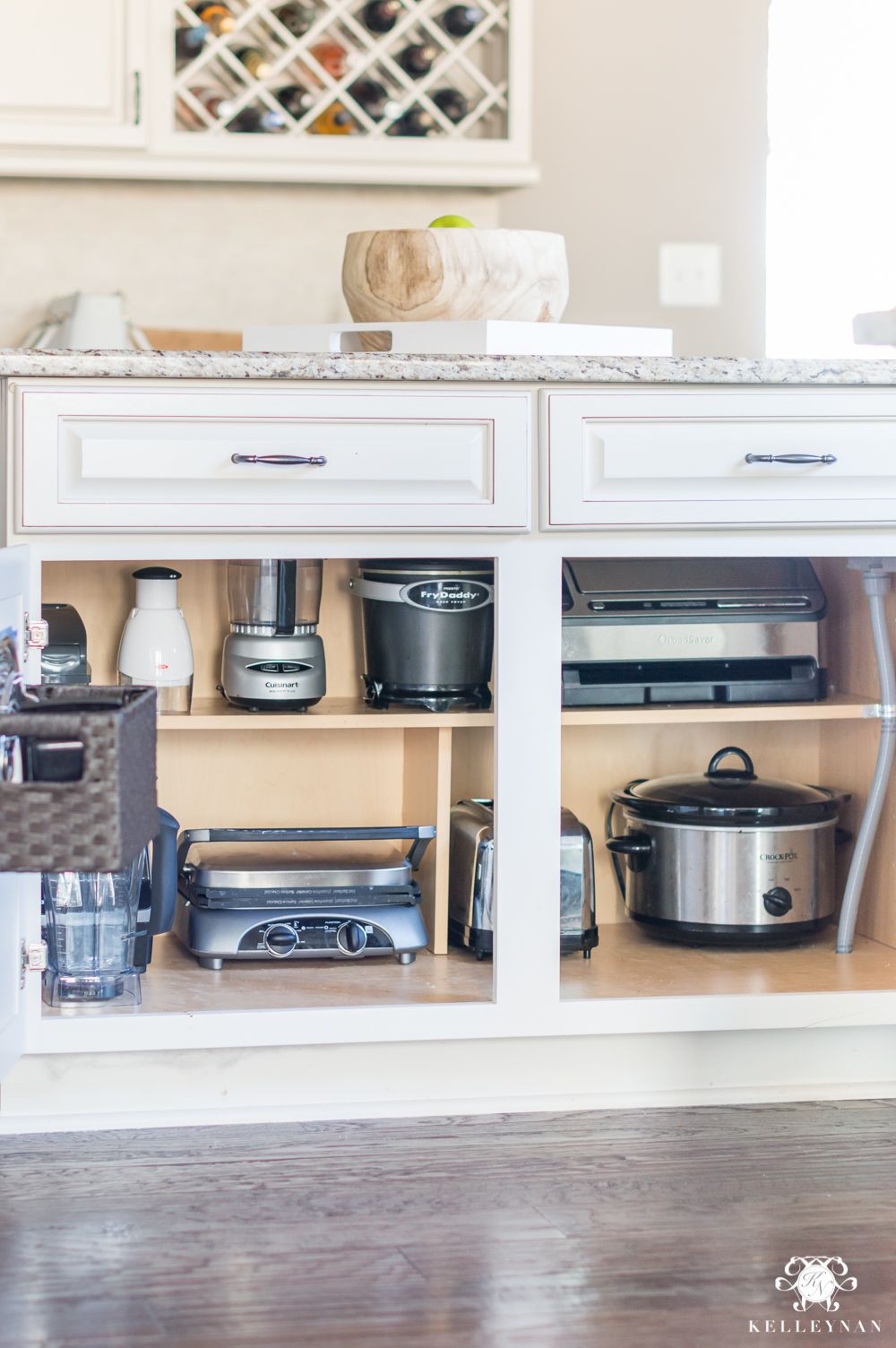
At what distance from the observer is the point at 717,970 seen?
5.88 feet

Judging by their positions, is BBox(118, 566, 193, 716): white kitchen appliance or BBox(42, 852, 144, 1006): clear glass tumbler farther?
BBox(118, 566, 193, 716): white kitchen appliance

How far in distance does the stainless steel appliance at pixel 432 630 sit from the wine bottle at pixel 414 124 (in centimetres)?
113

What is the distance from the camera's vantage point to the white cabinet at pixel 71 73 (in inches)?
96.2

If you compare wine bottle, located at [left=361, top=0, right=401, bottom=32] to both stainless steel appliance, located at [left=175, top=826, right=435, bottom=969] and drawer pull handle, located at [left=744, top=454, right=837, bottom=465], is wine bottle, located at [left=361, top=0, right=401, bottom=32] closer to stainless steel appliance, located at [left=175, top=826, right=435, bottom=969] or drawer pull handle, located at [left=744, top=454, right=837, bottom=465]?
drawer pull handle, located at [left=744, top=454, right=837, bottom=465]

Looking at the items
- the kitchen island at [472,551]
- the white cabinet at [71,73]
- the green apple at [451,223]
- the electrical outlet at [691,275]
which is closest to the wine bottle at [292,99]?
the white cabinet at [71,73]

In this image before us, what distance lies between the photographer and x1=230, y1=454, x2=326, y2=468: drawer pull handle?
1538 millimetres

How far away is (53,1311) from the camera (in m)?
1.22

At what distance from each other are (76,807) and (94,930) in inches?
23.5

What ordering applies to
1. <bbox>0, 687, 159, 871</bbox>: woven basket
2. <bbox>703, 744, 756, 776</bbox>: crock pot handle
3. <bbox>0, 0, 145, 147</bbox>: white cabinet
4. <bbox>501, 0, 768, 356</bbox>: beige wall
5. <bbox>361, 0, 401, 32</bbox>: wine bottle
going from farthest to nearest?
<bbox>501, 0, 768, 356</bbox>: beige wall < <bbox>361, 0, 401, 32</bbox>: wine bottle < <bbox>0, 0, 145, 147</bbox>: white cabinet < <bbox>703, 744, 756, 776</bbox>: crock pot handle < <bbox>0, 687, 159, 871</bbox>: woven basket

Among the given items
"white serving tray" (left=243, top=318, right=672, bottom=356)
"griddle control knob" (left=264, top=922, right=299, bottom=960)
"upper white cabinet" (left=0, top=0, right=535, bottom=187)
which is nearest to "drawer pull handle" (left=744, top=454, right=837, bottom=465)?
"white serving tray" (left=243, top=318, right=672, bottom=356)

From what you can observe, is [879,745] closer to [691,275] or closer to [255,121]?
[691,275]

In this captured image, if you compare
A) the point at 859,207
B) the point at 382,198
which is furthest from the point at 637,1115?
the point at 859,207

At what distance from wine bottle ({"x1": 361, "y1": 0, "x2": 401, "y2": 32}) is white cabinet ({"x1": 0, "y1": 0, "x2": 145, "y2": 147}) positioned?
1.31 ft

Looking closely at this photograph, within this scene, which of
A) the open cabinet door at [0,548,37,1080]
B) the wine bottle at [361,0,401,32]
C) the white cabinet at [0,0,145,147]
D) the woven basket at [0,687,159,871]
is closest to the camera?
the woven basket at [0,687,159,871]
